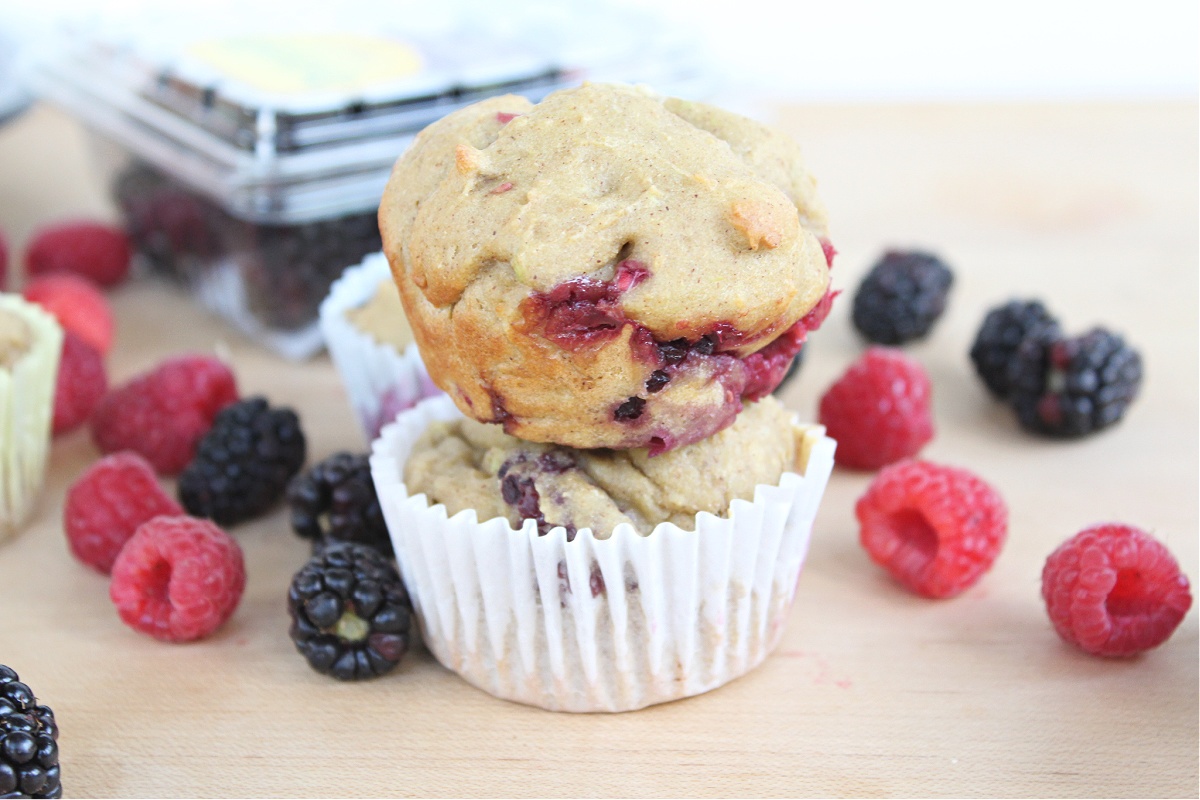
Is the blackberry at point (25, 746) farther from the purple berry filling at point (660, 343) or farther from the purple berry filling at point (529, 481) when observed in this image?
the purple berry filling at point (660, 343)

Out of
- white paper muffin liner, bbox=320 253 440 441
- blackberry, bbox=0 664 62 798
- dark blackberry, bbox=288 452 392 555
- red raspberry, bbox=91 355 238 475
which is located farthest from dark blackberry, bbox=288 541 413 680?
red raspberry, bbox=91 355 238 475

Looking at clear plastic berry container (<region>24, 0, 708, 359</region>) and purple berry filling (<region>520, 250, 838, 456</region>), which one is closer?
purple berry filling (<region>520, 250, 838, 456</region>)

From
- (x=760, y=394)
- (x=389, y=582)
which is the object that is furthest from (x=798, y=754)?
(x=389, y=582)

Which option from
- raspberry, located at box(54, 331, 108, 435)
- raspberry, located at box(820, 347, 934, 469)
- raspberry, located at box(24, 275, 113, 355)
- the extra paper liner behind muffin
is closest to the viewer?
the extra paper liner behind muffin

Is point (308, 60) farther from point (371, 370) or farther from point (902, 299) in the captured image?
point (902, 299)

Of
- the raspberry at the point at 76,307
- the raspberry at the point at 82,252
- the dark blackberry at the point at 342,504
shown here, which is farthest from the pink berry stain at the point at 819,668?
the raspberry at the point at 82,252

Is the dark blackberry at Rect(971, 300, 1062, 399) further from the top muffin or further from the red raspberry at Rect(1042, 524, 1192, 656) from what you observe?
the top muffin
